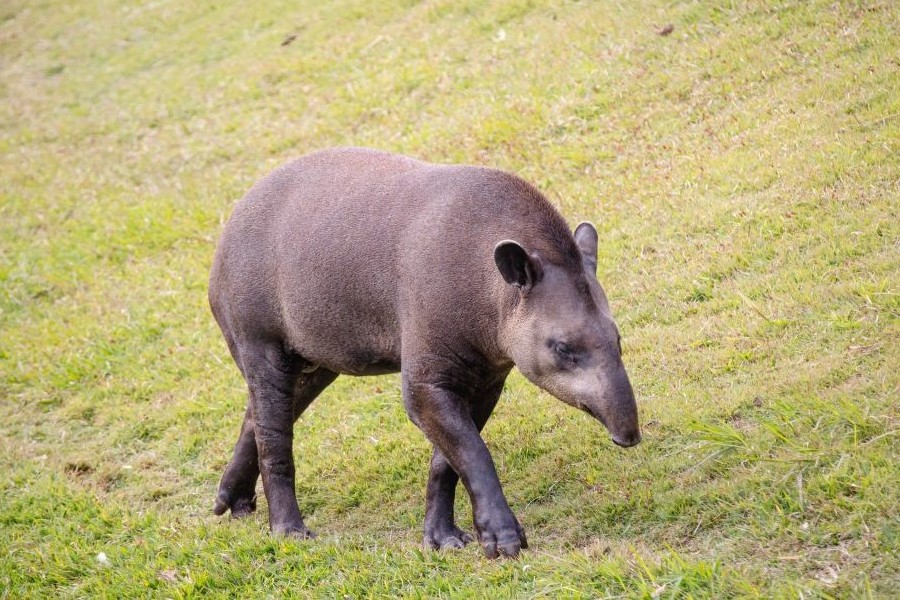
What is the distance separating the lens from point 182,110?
15.6 m

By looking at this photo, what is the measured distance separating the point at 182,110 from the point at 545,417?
9.50 m

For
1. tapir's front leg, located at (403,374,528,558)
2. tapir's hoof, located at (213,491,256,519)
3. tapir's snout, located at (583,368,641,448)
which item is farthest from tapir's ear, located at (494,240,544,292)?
tapir's hoof, located at (213,491,256,519)

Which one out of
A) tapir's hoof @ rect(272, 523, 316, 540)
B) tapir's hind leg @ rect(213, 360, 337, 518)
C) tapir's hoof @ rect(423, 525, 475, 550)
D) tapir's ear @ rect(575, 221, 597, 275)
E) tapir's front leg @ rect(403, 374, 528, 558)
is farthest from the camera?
tapir's hind leg @ rect(213, 360, 337, 518)

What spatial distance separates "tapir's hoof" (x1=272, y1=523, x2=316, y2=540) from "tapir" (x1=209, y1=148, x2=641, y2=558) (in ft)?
0.04

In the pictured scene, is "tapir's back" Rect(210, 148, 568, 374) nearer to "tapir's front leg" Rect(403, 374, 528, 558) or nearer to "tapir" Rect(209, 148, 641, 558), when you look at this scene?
"tapir" Rect(209, 148, 641, 558)

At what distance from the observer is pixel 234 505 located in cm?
797

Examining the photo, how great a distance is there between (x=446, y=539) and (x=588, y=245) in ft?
6.31

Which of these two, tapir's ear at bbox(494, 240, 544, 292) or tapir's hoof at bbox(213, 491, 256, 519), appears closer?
tapir's ear at bbox(494, 240, 544, 292)

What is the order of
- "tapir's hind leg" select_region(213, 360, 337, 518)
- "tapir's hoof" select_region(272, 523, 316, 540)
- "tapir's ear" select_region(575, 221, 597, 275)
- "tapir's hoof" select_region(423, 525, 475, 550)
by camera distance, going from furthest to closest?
"tapir's hind leg" select_region(213, 360, 337, 518), "tapir's hoof" select_region(272, 523, 316, 540), "tapir's hoof" select_region(423, 525, 475, 550), "tapir's ear" select_region(575, 221, 597, 275)

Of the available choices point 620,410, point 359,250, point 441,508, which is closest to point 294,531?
point 441,508

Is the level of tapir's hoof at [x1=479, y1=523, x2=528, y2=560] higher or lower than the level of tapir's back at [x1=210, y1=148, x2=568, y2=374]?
lower

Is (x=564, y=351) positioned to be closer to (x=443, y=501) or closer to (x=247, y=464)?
(x=443, y=501)

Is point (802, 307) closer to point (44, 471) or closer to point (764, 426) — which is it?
point (764, 426)

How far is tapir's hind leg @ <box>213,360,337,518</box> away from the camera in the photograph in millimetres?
7832
